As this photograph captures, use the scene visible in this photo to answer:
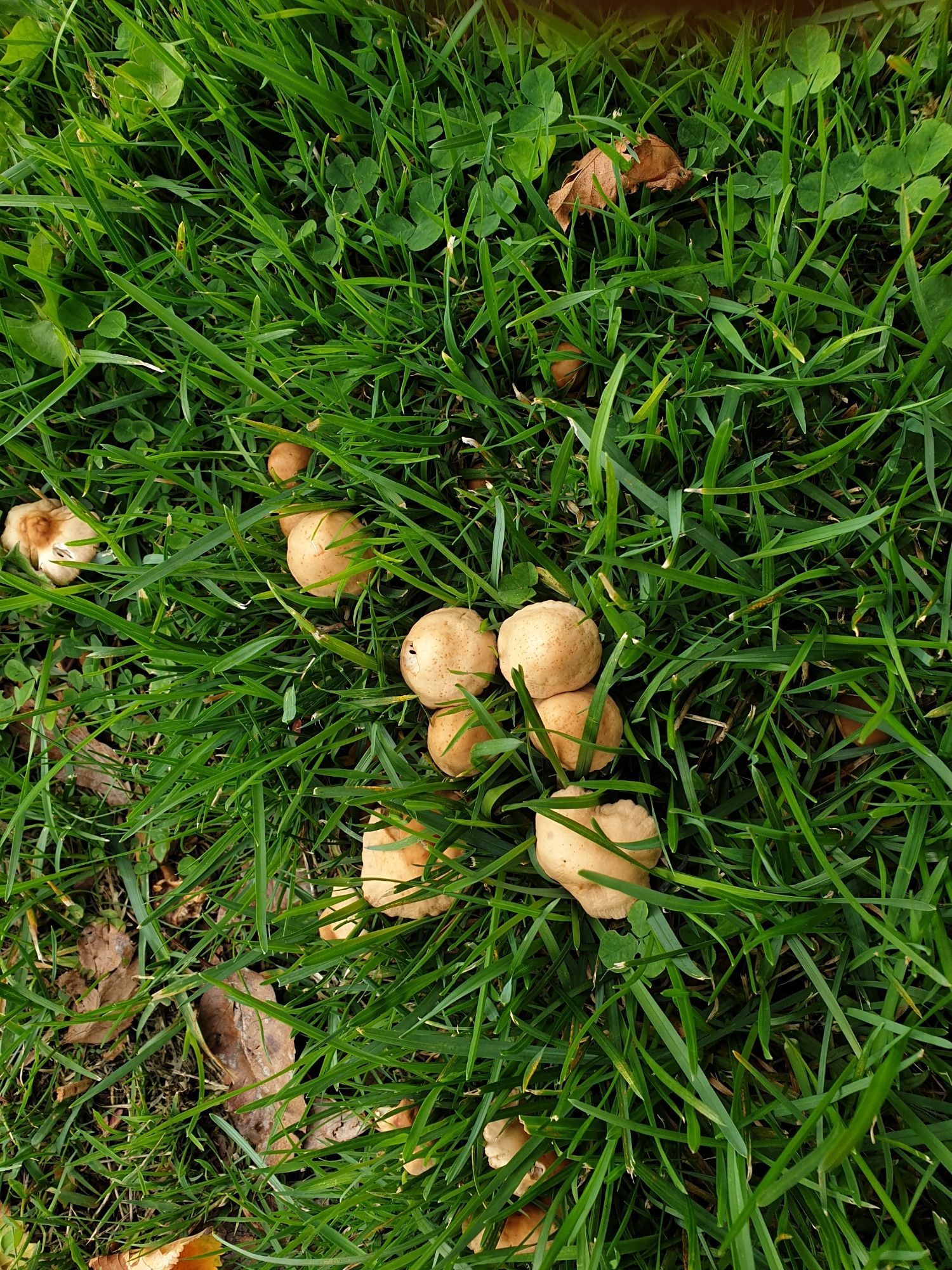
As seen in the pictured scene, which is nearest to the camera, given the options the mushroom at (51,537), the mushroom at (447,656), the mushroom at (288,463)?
the mushroom at (447,656)

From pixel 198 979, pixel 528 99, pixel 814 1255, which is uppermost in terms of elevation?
pixel 528 99

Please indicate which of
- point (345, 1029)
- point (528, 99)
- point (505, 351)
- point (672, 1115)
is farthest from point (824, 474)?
point (345, 1029)

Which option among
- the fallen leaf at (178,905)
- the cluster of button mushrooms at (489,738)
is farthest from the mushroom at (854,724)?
the fallen leaf at (178,905)

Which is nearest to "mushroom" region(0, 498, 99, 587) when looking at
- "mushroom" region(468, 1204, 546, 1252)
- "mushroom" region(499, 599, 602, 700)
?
"mushroom" region(499, 599, 602, 700)

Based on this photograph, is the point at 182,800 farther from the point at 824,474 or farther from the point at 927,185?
the point at 927,185

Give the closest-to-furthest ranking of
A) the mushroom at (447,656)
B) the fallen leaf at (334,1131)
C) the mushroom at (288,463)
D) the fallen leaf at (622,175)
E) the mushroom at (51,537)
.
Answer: the mushroom at (447,656) < the fallen leaf at (622,175) < the mushroom at (288,463) < the fallen leaf at (334,1131) < the mushroom at (51,537)

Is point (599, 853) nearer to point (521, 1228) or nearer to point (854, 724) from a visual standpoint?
point (854, 724)

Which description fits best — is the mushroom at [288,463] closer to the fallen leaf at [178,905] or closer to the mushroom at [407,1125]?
the fallen leaf at [178,905]
